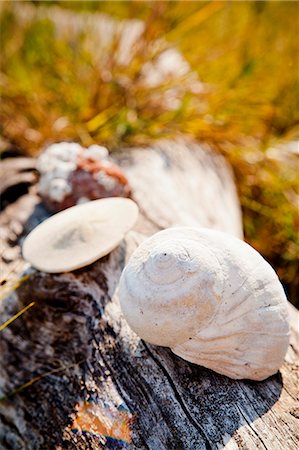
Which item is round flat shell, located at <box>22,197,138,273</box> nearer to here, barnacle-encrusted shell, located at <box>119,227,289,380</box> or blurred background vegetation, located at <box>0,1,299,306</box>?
barnacle-encrusted shell, located at <box>119,227,289,380</box>

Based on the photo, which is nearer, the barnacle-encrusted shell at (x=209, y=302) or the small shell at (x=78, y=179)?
the barnacle-encrusted shell at (x=209, y=302)

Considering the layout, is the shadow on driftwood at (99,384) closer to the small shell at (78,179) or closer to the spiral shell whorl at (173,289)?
the spiral shell whorl at (173,289)

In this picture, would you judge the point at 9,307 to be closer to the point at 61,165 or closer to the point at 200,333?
the point at 61,165

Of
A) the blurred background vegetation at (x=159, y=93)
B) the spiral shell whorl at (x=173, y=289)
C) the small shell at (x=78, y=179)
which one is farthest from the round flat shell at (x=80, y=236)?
the blurred background vegetation at (x=159, y=93)

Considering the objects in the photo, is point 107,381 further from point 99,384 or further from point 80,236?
point 80,236

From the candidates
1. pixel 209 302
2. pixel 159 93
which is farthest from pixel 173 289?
pixel 159 93

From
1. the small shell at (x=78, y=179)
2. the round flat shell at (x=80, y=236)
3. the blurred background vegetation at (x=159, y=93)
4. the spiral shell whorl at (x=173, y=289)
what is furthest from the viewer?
the blurred background vegetation at (x=159, y=93)

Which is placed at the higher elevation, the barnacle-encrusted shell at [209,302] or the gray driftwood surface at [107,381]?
the barnacle-encrusted shell at [209,302]
